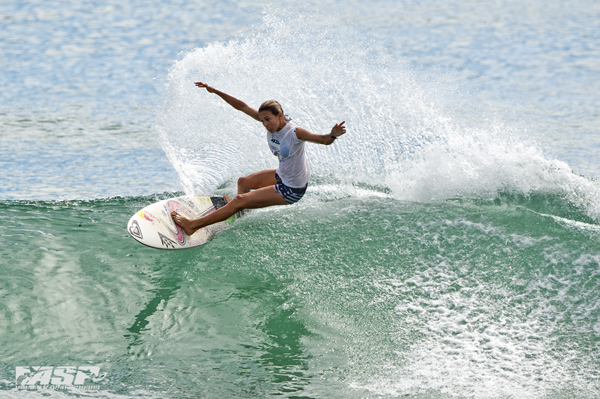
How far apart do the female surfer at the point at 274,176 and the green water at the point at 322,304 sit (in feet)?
1.30

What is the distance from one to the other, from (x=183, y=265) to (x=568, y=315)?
372cm

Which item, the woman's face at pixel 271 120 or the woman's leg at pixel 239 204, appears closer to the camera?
the woman's face at pixel 271 120

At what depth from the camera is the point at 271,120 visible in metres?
6.22

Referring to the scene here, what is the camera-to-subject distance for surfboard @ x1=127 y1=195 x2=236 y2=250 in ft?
21.4

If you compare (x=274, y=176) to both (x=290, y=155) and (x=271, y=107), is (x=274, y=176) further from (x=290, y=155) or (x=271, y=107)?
(x=271, y=107)

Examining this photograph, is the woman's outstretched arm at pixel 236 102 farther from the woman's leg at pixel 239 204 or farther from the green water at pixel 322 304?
the green water at pixel 322 304

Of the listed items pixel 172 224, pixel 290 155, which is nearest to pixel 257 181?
pixel 290 155

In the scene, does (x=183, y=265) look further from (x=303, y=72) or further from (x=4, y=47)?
(x=4, y=47)

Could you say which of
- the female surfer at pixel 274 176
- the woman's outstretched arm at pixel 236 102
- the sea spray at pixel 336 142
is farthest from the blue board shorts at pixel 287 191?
the sea spray at pixel 336 142

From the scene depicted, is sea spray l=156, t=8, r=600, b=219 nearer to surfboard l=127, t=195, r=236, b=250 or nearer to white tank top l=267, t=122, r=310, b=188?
surfboard l=127, t=195, r=236, b=250

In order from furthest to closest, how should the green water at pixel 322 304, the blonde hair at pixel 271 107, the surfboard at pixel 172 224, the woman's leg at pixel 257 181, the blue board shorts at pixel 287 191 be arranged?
1. the woman's leg at pixel 257 181
2. the blue board shorts at pixel 287 191
3. the surfboard at pixel 172 224
4. the blonde hair at pixel 271 107
5. the green water at pixel 322 304

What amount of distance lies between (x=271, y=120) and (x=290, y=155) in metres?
0.41

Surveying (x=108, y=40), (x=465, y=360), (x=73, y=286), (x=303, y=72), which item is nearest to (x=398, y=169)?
(x=303, y=72)

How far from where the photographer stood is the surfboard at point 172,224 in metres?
6.51
